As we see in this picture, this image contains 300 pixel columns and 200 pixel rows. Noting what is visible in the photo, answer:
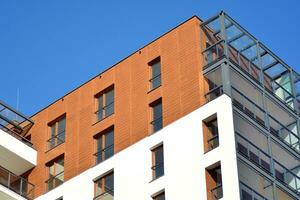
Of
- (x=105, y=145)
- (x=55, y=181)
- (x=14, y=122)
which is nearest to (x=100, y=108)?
(x=105, y=145)

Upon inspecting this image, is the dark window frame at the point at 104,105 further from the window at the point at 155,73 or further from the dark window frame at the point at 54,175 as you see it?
the dark window frame at the point at 54,175

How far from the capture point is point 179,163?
47.9 m

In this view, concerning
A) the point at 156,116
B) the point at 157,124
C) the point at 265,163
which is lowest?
the point at 265,163

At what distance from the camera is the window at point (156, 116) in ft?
167

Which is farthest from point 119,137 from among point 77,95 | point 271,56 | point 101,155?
point 271,56

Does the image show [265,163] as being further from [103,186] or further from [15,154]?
[15,154]

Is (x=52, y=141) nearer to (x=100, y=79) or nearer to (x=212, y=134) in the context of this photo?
(x=100, y=79)

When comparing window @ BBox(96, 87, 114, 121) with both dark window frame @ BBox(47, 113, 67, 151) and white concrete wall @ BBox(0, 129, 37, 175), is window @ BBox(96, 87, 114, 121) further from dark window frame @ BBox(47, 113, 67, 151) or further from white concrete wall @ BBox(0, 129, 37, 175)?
white concrete wall @ BBox(0, 129, 37, 175)

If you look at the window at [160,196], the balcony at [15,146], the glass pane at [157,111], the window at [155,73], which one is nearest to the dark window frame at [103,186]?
the window at [160,196]

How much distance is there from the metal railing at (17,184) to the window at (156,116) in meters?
9.32

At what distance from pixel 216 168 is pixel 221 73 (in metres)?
5.65

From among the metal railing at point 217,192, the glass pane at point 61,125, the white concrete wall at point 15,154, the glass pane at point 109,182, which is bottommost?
the metal railing at point 217,192

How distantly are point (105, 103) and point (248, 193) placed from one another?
12.3 meters

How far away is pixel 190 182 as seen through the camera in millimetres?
46688
